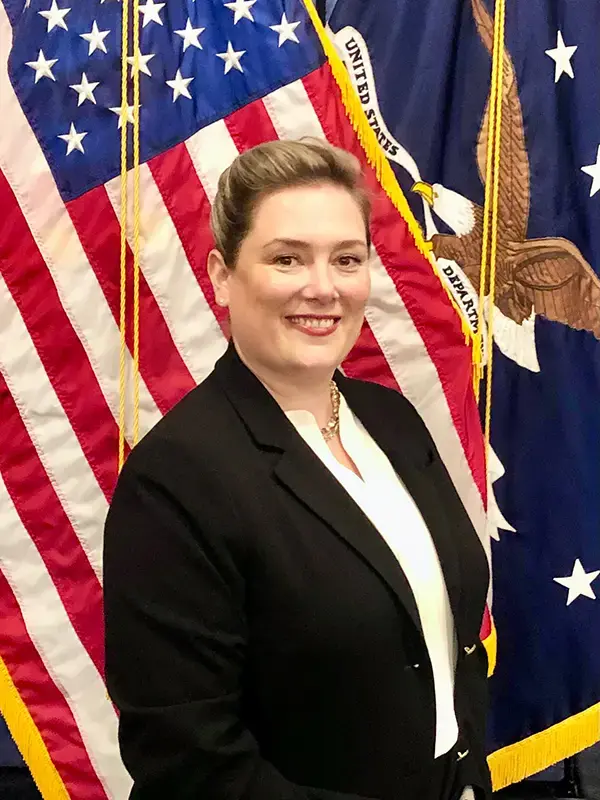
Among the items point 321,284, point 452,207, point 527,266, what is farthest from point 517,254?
point 321,284

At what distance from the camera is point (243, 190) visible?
0.81 metres

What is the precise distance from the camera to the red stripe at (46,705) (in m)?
1.32

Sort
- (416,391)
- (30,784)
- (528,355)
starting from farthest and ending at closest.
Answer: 1. (30,784)
2. (528,355)
3. (416,391)

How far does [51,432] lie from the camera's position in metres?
1.29

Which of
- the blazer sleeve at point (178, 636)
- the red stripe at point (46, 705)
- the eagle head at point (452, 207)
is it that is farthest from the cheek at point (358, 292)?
the red stripe at point (46, 705)

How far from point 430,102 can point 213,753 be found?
1124 mm

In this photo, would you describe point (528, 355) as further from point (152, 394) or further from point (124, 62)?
point (124, 62)

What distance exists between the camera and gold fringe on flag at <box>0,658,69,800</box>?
4.34ft

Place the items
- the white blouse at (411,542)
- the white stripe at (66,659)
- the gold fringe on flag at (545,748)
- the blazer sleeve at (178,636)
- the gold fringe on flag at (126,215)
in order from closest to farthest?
the blazer sleeve at (178,636) < the white blouse at (411,542) < the gold fringe on flag at (126,215) < the white stripe at (66,659) < the gold fringe on flag at (545,748)

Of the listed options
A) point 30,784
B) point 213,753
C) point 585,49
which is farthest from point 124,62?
point 30,784

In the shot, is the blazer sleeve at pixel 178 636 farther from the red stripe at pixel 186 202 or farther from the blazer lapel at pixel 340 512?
the red stripe at pixel 186 202

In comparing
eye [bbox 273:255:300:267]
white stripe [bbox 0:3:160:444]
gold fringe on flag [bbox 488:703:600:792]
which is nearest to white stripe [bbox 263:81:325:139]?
white stripe [bbox 0:3:160:444]

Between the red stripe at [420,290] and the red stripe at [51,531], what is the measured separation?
2.24ft

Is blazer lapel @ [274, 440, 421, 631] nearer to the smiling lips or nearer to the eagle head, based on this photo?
the smiling lips
